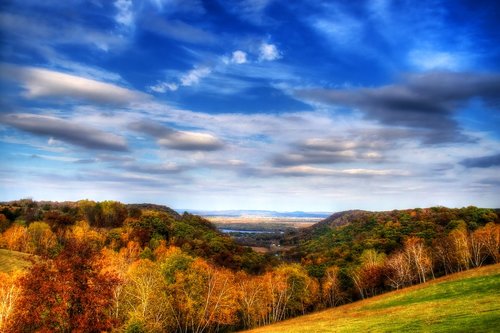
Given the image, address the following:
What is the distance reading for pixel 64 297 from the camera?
29.6m

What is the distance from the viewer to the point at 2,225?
158 metres

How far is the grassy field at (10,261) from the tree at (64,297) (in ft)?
205

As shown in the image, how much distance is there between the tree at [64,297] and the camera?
29.7 metres

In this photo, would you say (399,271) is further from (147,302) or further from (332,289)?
(147,302)

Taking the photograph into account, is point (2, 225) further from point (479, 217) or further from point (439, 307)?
point (479, 217)

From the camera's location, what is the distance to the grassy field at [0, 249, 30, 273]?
83.8 m

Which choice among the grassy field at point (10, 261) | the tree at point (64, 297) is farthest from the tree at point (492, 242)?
the grassy field at point (10, 261)

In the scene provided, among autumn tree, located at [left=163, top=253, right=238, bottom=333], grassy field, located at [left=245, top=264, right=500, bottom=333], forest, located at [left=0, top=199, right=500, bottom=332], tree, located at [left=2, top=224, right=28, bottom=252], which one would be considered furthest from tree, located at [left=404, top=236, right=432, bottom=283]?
tree, located at [left=2, top=224, right=28, bottom=252]

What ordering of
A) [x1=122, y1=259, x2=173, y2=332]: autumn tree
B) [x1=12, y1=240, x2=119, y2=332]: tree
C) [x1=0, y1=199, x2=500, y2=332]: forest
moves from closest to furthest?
[x1=12, y1=240, x2=119, y2=332]: tree → [x1=0, y1=199, x2=500, y2=332]: forest → [x1=122, y1=259, x2=173, y2=332]: autumn tree

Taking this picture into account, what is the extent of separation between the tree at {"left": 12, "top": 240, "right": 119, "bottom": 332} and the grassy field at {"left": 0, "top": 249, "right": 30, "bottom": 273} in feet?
205

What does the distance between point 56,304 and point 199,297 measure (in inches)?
1781

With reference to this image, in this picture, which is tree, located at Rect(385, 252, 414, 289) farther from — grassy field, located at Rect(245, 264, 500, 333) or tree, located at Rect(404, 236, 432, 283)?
grassy field, located at Rect(245, 264, 500, 333)

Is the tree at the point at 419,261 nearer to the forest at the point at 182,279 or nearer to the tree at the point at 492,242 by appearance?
the forest at the point at 182,279

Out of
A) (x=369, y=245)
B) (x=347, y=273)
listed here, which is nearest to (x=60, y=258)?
(x=347, y=273)
